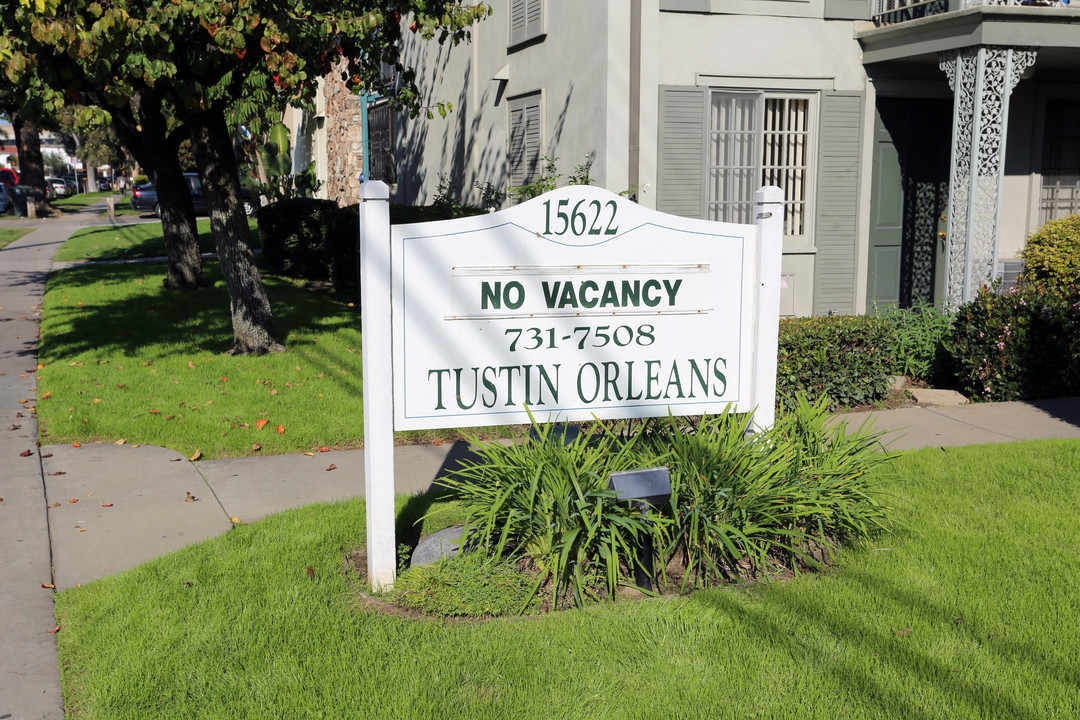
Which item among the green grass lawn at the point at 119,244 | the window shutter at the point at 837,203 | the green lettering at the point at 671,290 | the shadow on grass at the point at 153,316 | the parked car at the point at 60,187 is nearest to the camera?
the green lettering at the point at 671,290

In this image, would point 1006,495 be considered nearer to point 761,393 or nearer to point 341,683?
point 761,393

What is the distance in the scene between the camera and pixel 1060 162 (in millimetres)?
12273

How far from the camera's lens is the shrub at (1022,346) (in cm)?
833

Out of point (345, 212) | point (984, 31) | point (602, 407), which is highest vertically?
point (984, 31)

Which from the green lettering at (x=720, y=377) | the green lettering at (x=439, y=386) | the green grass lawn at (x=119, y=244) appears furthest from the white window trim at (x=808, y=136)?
the green grass lawn at (x=119, y=244)

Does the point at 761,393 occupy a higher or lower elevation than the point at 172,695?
higher

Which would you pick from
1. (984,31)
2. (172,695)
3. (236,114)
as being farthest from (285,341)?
(984,31)

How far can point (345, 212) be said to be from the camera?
47.9 ft

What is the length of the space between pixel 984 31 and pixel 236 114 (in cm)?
795

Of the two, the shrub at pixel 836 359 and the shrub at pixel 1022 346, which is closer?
the shrub at pixel 836 359

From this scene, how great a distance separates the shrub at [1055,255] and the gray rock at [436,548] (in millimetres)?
8266

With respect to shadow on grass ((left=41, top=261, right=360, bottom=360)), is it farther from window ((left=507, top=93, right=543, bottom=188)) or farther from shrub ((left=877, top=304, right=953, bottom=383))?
shrub ((left=877, top=304, right=953, bottom=383))

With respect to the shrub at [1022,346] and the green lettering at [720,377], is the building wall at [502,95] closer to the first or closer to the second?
the shrub at [1022,346]

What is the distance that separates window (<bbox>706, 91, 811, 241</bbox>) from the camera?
1093 cm
